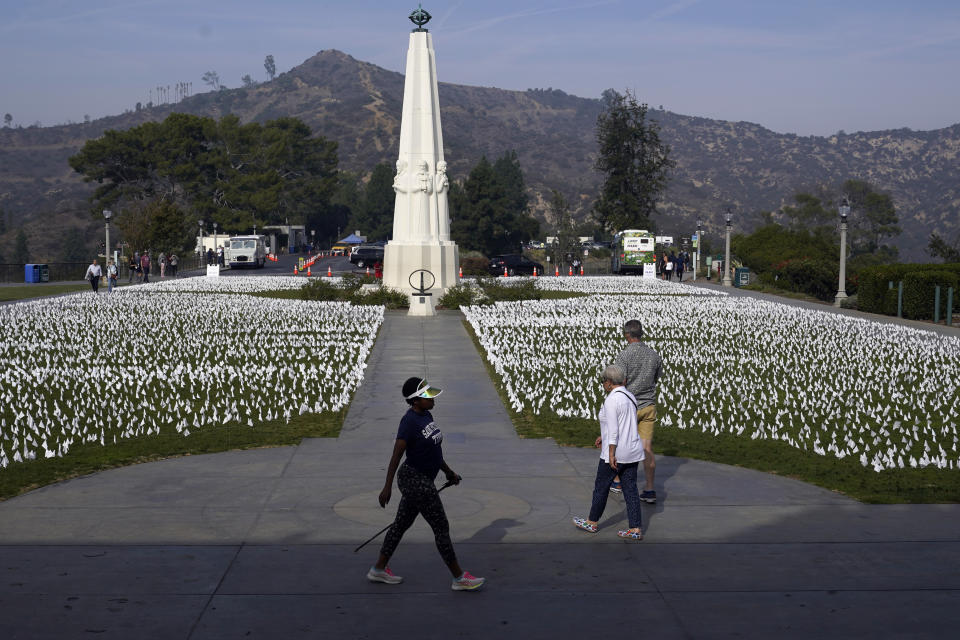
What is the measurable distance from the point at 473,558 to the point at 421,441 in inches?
46.1

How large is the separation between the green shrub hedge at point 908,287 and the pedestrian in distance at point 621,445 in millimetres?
24440

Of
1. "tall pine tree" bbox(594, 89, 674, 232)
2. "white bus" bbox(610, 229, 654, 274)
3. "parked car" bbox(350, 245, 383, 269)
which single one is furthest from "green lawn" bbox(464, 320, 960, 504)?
"tall pine tree" bbox(594, 89, 674, 232)

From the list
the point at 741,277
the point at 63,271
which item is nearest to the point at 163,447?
the point at 741,277

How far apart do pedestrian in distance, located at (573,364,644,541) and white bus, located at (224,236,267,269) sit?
2479 inches

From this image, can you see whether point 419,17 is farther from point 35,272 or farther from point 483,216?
point 483,216

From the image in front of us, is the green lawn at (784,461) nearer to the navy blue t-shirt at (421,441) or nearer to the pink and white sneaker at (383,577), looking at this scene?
the navy blue t-shirt at (421,441)

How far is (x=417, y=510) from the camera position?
6.76 meters

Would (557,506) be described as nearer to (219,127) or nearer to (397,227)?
(397,227)

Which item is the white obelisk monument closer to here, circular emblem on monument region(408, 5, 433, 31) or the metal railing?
circular emblem on monument region(408, 5, 433, 31)

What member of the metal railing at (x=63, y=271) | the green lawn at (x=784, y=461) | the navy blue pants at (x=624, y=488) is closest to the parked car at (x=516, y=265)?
the metal railing at (x=63, y=271)

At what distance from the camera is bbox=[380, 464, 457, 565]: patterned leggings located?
21.8ft

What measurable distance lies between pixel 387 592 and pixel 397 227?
3016 cm

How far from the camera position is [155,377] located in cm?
1658

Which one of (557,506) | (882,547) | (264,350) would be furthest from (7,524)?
(264,350)
